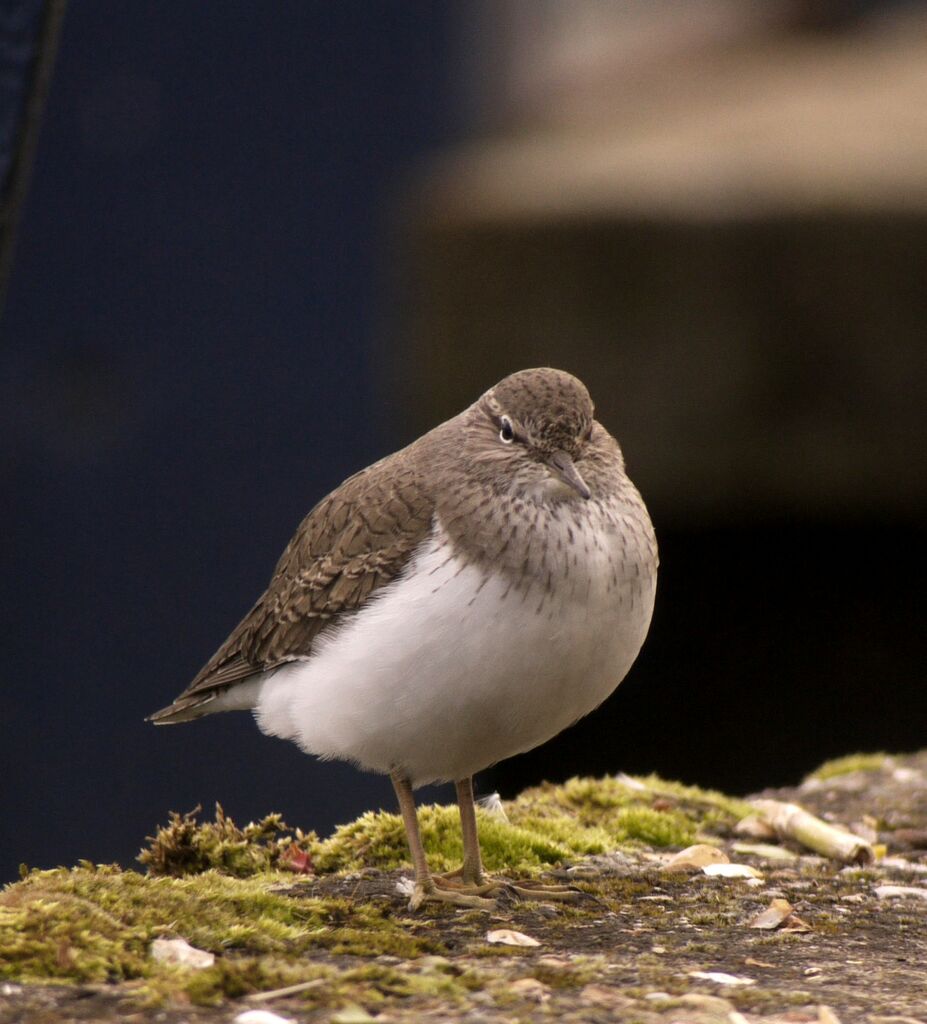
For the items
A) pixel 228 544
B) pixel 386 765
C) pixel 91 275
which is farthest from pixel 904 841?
pixel 91 275

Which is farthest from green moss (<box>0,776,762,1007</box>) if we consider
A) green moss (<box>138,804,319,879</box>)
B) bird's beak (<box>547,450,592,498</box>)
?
bird's beak (<box>547,450,592,498</box>)

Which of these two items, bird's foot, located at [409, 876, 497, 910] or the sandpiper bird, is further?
bird's foot, located at [409, 876, 497, 910]

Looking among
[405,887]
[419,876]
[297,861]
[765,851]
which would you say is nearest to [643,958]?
[419,876]

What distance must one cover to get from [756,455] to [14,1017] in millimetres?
12271

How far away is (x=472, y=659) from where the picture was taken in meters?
5.59

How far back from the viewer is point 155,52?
459 inches

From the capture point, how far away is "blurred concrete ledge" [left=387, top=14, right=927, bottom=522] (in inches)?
618

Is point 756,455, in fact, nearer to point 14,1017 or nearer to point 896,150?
point 896,150

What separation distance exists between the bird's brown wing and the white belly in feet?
0.48

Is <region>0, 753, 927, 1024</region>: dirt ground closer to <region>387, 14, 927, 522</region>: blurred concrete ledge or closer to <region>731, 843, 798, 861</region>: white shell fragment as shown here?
<region>731, 843, 798, 861</region>: white shell fragment

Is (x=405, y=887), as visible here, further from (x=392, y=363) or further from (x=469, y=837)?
(x=392, y=363)

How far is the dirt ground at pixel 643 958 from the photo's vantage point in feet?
14.8

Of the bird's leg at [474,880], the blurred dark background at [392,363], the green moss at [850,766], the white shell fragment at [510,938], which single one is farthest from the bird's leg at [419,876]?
the blurred dark background at [392,363]

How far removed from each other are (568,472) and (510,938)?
1621 mm
